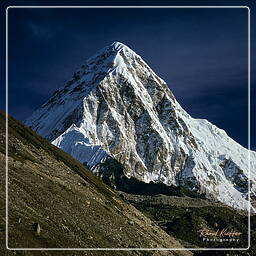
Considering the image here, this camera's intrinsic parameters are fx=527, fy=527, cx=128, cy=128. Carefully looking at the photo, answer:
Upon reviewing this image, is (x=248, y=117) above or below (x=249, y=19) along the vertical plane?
below

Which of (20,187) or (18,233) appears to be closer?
(18,233)

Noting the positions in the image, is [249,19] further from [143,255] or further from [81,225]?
[143,255]

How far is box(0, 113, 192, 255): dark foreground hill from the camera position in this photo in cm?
5150

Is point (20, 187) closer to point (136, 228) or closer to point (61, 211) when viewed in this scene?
point (61, 211)

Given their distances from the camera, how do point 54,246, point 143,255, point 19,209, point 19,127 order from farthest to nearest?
point 19,127
point 143,255
point 19,209
point 54,246

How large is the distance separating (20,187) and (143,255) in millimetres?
21162

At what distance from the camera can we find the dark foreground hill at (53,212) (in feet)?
169

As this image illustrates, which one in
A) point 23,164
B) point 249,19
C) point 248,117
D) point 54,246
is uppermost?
point 249,19

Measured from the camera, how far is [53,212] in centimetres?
6181

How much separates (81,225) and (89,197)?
2114cm

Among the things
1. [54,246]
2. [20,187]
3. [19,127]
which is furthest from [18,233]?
[19,127]

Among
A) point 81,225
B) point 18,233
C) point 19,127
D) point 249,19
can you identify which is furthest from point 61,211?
point 19,127

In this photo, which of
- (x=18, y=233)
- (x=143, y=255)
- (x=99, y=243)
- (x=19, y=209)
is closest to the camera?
(x=18, y=233)

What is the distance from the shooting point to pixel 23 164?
76438 millimetres
